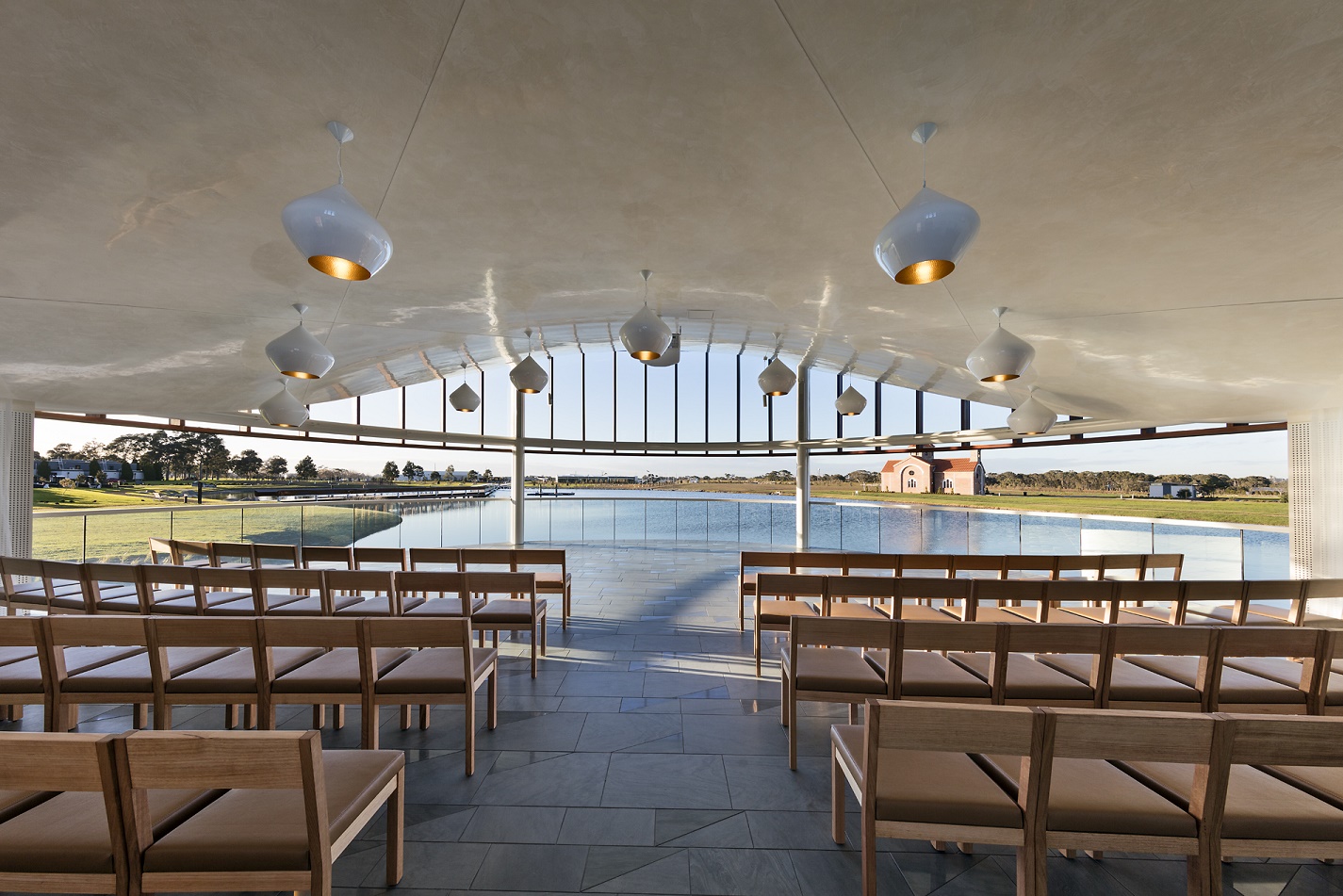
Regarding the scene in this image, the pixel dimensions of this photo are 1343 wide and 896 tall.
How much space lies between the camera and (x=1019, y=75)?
231 centimetres

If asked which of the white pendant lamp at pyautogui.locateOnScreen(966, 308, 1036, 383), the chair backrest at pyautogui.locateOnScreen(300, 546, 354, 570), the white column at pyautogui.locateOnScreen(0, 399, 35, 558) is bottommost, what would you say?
the chair backrest at pyautogui.locateOnScreen(300, 546, 354, 570)

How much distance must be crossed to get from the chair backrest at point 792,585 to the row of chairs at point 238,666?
7.12 feet

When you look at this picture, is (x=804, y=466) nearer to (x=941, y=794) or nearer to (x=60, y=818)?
(x=941, y=794)

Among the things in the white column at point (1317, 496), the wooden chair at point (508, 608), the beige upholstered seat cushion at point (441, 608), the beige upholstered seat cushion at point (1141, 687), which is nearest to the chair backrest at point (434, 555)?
the beige upholstered seat cushion at point (441, 608)

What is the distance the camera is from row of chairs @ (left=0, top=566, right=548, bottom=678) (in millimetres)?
3535

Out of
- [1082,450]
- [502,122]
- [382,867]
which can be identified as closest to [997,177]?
[502,122]

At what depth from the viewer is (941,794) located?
1.68 meters

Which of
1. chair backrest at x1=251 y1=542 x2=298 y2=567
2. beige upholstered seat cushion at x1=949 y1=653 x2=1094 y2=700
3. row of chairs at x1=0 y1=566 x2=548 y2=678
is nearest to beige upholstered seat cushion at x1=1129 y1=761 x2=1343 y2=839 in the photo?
beige upholstered seat cushion at x1=949 y1=653 x2=1094 y2=700

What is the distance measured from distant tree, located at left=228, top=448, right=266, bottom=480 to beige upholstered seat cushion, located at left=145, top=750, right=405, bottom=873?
46.3 feet

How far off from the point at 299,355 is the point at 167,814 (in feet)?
12.1

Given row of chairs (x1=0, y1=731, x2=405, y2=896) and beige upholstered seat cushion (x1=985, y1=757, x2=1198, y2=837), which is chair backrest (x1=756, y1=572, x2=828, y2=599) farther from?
row of chairs (x1=0, y1=731, x2=405, y2=896)

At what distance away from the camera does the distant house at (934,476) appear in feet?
52.7

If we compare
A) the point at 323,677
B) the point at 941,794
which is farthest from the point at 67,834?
the point at 941,794

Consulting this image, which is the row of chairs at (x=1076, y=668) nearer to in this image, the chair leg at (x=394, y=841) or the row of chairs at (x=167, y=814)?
the chair leg at (x=394, y=841)
